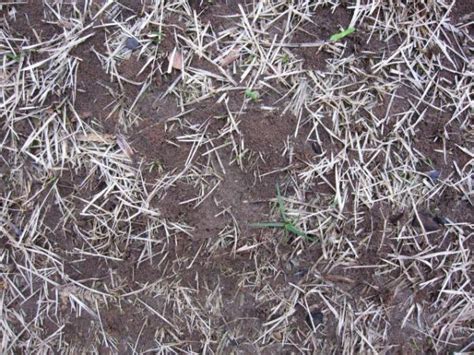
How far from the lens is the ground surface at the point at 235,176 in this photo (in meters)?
1.97

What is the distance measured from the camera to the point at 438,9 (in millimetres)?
1985

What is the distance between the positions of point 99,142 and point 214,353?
3.22ft

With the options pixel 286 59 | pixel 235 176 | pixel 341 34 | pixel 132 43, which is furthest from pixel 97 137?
pixel 341 34

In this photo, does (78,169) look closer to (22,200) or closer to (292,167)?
(22,200)

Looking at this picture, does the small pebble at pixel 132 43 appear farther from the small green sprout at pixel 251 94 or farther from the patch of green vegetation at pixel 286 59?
the patch of green vegetation at pixel 286 59

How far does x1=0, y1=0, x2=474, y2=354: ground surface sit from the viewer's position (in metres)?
1.97

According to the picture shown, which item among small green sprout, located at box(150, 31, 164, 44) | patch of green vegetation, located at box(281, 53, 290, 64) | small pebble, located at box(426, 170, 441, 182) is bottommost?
small pebble, located at box(426, 170, 441, 182)

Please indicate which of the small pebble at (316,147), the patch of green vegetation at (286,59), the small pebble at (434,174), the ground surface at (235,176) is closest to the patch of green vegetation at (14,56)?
the ground surface at (235,176)

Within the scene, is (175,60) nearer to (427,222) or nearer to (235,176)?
(235,176)

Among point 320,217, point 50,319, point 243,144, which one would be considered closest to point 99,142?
point 243,144

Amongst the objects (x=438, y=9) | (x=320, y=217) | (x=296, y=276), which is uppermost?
(x=438, y=9)

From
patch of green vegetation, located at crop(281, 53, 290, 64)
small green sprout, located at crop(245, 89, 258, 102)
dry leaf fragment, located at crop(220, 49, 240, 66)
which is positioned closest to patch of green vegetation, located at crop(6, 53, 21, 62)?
dry leaf fragment, located at crop(220, 49, 240, 66)

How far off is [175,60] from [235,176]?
0.52m

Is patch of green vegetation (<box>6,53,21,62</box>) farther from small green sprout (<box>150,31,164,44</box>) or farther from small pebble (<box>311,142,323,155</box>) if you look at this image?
small pebble (<box>311,142,323,155</box>)
